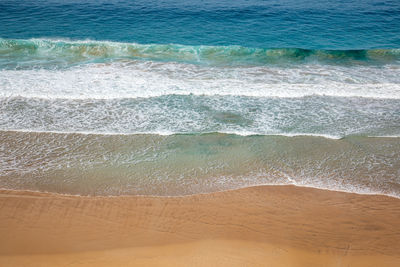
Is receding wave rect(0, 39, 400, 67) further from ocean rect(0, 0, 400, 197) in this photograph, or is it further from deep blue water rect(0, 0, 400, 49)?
deep blue water rect(0, 0, 400, 49)

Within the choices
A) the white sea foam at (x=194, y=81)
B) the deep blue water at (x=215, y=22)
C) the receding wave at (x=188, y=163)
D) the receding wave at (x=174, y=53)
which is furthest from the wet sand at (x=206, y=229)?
the deep blue water at (x=215, y=22)

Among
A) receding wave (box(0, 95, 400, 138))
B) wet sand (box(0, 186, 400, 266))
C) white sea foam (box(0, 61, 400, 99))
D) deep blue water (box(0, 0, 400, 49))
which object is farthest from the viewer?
deep blue water (box(0, 0, 400, 49))

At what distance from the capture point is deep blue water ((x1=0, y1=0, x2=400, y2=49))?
723 inches

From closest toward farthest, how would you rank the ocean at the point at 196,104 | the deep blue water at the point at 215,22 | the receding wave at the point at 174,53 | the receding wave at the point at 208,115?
the ocean at the point at 196,104 → the receding wave at the point at 208,115 → the receding wave at the point at 174,53 → the deep blue water at the point at 215,22

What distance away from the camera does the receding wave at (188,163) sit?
717cm

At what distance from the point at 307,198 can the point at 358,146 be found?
2.85 metres

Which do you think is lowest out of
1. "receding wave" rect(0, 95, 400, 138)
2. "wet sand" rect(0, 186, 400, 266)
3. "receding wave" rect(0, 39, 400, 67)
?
"wet sand" rect(0, 186, 400, 266)

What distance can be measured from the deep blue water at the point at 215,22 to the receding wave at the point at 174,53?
1305 mm

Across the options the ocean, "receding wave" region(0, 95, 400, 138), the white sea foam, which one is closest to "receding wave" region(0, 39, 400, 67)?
the ocean

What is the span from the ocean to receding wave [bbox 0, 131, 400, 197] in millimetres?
37

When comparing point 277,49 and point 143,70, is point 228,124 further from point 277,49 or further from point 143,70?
point 277,49

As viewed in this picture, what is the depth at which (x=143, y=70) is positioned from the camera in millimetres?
14000

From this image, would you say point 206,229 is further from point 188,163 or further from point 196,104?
point 196,104

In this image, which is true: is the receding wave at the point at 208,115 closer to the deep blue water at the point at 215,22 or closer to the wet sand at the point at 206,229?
the wet sand at the point at 206,229
